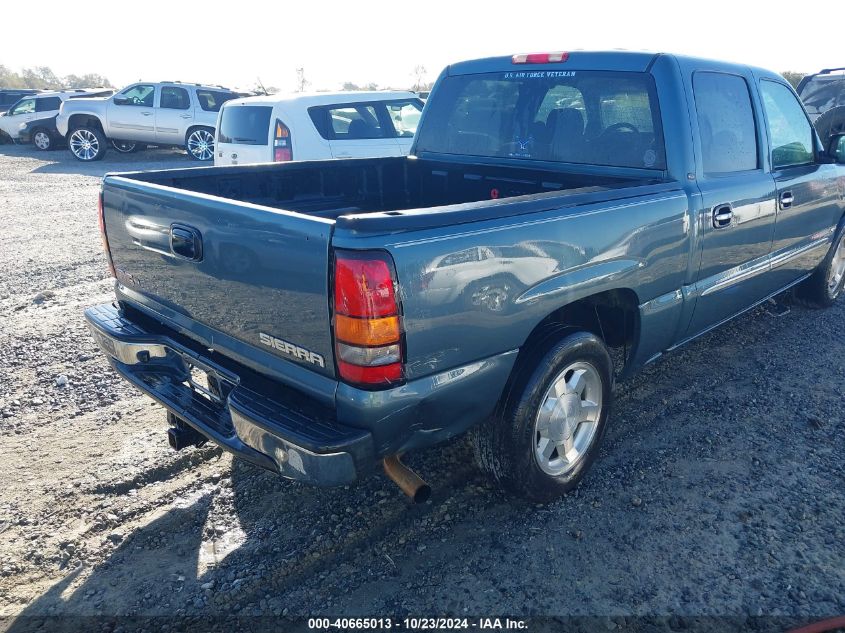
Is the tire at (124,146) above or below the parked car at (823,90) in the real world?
below

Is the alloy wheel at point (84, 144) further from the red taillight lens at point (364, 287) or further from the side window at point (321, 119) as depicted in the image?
the red taillight lens at point (364, 287)

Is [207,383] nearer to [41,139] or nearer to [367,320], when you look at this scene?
[367,320]

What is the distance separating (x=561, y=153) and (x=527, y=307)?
1537mm

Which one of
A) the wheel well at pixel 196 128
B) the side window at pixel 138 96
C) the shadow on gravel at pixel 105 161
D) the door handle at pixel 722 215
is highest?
the side window at pixel 138 96

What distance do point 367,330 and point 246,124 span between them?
7.49 meters

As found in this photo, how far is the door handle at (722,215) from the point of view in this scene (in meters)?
3.51

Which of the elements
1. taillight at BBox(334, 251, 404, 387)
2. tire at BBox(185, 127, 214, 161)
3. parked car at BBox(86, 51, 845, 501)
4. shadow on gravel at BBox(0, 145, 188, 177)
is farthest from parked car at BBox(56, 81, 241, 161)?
taillight at BBox(334, 251, 404, 387)

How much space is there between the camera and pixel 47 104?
1933 centimetres

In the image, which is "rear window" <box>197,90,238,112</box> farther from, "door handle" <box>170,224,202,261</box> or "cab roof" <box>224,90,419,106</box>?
"door handle" <box>170,224,202,261</box>

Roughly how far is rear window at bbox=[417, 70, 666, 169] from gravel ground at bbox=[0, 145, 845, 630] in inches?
62.1

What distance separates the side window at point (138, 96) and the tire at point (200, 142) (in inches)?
48.8

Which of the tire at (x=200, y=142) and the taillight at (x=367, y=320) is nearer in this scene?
the taillight at (x=367, y=320)

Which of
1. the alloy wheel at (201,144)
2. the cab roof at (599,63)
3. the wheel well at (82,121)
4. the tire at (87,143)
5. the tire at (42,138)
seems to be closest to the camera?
the cab roof at (599,63)

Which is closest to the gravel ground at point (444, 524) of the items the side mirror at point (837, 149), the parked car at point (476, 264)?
the parked car at point (476, 264)
